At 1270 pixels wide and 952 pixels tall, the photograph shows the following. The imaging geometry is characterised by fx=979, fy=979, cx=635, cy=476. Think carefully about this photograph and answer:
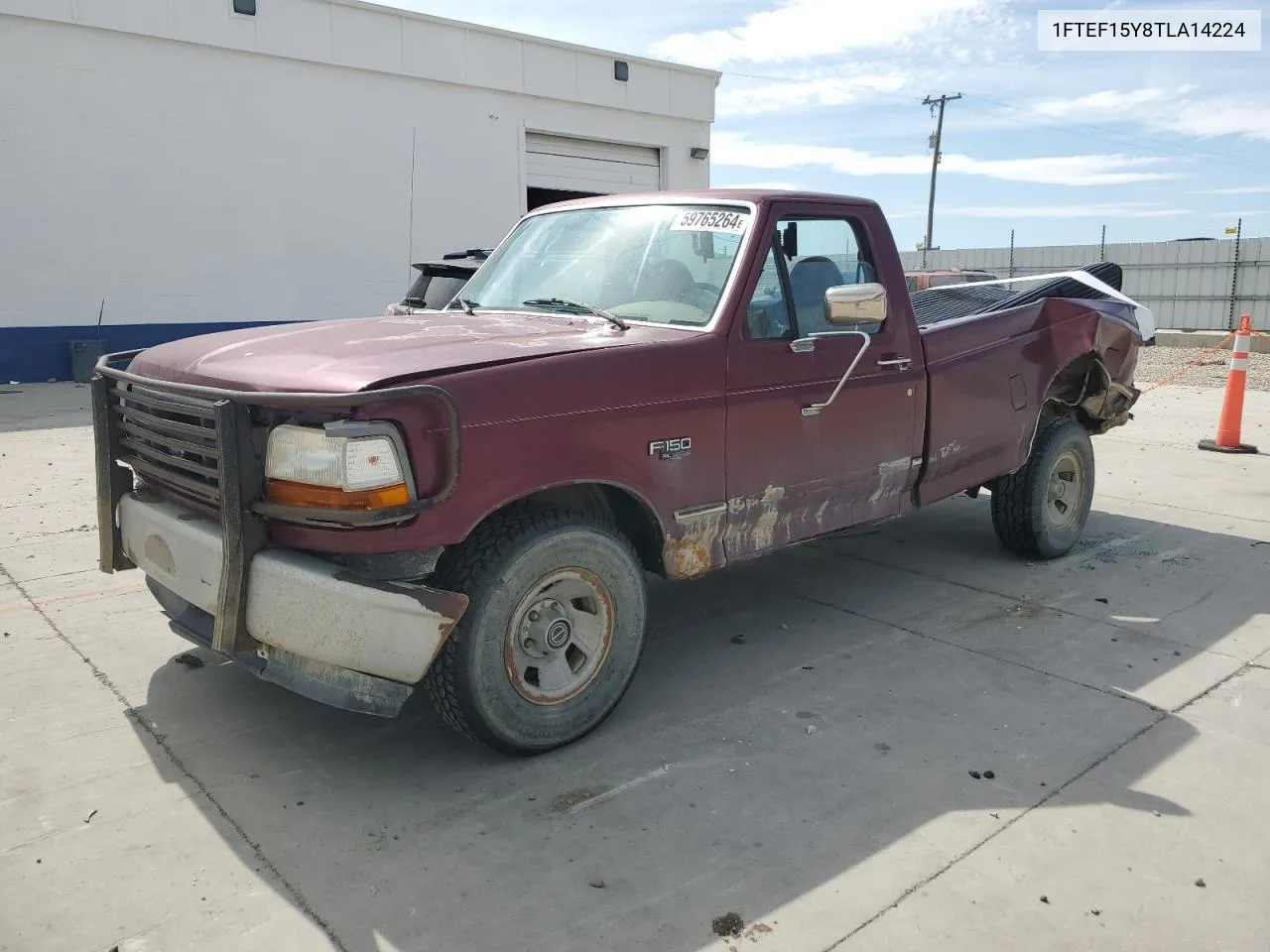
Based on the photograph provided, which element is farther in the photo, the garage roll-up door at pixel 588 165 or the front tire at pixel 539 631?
the garage roll-up door at pixel 588 165

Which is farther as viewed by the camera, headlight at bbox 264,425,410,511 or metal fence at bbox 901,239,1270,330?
metal fence at bbox 901,239,1270,330

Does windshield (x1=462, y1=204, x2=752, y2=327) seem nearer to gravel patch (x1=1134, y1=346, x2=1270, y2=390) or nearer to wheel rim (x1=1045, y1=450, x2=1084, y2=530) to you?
wheel rim (x1=1045, y1=450, x2=1084, y2=530)

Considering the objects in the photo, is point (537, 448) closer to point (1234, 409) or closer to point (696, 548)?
point (696, 548)

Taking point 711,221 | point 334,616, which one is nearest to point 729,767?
point 334,616

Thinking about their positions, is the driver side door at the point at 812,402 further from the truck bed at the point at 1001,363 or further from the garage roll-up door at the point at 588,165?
the garage roll-up door at the point at 588,165

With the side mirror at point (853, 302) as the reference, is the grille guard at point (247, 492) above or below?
below

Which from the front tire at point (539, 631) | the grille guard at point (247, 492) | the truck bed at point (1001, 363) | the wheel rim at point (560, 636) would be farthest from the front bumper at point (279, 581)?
the truck bed at point (1001, 363)

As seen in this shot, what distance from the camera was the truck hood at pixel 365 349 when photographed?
3.04 metres

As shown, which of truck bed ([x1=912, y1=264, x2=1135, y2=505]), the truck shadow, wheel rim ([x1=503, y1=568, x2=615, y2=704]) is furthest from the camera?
truck bed ([x1=912, y1=264, x2=1135, y2=505])

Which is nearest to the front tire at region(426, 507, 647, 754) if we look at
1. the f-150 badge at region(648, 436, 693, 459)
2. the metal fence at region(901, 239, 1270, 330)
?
the f-150 badge at region(648, 436, 693, 459)

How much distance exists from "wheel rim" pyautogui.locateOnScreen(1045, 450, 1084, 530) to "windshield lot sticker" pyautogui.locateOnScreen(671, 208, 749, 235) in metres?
2.84

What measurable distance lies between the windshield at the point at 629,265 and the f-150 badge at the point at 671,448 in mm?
494

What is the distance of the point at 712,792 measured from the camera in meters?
3.19

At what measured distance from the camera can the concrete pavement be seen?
2574mm
